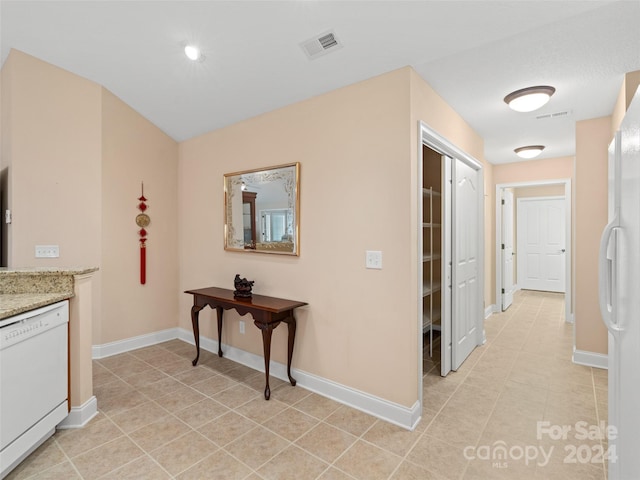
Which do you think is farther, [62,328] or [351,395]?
[351,395]

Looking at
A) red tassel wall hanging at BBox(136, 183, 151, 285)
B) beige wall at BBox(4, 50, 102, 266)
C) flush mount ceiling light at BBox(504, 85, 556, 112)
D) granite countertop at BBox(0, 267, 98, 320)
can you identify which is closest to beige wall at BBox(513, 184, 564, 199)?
flush mount ceiling light at BBox(504, 85, 556, 112)

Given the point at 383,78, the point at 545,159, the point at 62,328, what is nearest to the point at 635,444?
the point at 383,78

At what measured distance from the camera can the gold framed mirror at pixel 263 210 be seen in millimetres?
2920

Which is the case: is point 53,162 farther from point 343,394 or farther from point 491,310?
point 491,310

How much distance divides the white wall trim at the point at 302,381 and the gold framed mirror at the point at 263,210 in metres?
1.07

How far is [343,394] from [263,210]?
1.77 m

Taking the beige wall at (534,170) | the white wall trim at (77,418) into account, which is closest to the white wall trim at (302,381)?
the white wall trim at (77,418)

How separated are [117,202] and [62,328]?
1.86 metres

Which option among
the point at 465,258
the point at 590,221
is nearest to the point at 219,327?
the point at 465,258

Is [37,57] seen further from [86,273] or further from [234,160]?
[86,273]

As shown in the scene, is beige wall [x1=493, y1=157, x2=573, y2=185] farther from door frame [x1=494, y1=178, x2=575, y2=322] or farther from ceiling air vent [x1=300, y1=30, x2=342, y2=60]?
ceiling air vent [x1=300, y1=30, x2=342, y2=60]

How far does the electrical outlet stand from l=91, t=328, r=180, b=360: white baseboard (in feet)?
3.36

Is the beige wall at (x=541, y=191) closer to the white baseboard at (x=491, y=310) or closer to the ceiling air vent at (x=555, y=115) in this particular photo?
the white baseboard at (x=491, y=310)

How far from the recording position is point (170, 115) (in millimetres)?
3670
